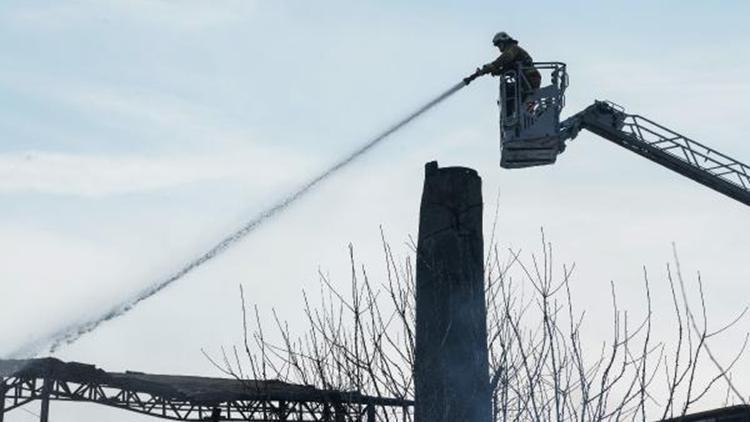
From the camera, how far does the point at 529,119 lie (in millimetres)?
19812

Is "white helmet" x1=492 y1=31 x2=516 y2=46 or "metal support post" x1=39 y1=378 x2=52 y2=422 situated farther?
"metal support post" x1=39 y1=378 x2=52 y2=422

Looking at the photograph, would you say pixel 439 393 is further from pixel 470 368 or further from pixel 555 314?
pixel 555 314

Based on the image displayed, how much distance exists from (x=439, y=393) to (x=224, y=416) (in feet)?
80.5

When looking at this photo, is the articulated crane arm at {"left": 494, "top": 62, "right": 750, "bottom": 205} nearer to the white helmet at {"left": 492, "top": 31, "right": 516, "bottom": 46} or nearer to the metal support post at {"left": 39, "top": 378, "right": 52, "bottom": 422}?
the white helmet at {"left": 492, "top": 31, "right": 516, "bottom": 46}

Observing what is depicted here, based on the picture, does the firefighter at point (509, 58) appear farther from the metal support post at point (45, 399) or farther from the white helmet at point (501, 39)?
the metal support post at point (45, 399)

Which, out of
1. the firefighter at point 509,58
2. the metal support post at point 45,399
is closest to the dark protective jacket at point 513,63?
the firefighter at point 509,58

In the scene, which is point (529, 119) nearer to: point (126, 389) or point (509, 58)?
point (509, 58)

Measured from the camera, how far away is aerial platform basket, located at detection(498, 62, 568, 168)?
1947 cm

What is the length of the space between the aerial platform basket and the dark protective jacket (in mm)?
85

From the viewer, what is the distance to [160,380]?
99.4ft

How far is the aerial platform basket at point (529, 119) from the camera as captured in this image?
19.5 meters

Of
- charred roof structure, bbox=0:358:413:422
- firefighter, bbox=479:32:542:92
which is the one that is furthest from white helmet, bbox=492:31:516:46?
charred roof structure, bbox=0:358:413:422

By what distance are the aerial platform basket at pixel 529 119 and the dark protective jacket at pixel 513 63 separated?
0.28 ft

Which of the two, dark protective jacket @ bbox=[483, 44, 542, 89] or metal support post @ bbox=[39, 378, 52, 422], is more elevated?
dark protective jacket @ bbox=[483, 44, 542, 89]
